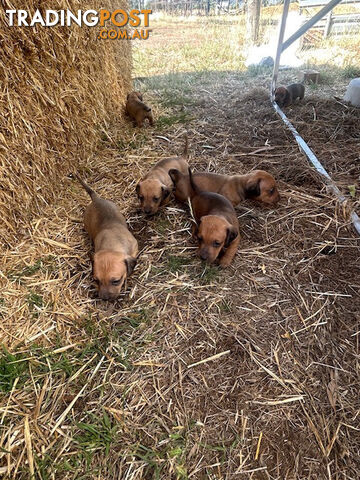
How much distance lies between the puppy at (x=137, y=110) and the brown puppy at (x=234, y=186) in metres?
2.27

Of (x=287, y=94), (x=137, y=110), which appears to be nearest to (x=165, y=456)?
(x=137, y=110)

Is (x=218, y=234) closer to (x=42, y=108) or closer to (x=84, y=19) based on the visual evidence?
(x=42, y=108)

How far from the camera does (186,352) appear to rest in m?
2.33

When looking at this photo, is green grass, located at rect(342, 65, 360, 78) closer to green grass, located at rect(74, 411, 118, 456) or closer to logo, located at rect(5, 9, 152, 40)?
logo, located at rect(5, 9, 152, 40)

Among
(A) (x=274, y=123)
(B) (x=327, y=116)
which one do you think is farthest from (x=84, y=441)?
(B) (x=327, y=116)

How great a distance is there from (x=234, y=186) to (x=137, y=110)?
2.73 m

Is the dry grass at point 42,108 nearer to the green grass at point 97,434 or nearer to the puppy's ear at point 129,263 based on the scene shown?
the puppy's ear at point 129,263

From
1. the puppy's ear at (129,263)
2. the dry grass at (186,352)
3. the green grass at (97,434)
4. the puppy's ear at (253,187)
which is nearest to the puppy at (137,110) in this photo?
the dry grass at (186,352)

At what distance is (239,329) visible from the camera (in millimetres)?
2439

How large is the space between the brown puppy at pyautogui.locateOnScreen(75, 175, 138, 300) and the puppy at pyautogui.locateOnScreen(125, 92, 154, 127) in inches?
99.9

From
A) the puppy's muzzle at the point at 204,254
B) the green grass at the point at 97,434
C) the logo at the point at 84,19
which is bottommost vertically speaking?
the green grass at the point at 97,434

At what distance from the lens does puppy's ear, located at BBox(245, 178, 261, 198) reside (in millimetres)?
3492

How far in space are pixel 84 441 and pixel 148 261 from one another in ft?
5.04

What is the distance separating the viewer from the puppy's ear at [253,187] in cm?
349
